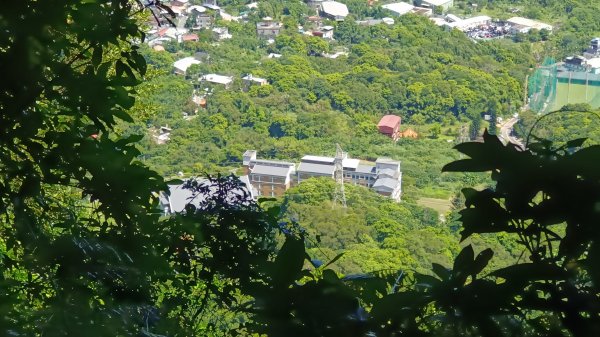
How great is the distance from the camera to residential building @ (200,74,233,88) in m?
10.1

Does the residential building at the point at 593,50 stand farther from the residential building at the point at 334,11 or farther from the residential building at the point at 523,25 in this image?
the residential building at the point at 334,11

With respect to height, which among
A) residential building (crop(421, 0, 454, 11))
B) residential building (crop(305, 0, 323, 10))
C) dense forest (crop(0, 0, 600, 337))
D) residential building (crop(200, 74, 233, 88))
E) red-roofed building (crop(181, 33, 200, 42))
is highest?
dense forest (crop(0, 0, 600, 337))

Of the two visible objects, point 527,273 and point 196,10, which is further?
point 196,10

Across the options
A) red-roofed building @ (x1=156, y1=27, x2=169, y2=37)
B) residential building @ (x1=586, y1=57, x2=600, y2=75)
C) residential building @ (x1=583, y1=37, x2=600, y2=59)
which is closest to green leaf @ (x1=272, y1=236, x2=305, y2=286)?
residential building @ (x1=586, y1=57, x2=600, y2=75)

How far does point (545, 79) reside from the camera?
8945mm

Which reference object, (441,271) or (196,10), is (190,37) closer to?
(196,10)

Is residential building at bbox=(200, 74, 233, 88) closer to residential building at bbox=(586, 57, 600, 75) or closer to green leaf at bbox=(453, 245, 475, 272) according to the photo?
residential building at bbox=(586, 57, 600, 75)

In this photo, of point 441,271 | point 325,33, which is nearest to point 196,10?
point 325,33

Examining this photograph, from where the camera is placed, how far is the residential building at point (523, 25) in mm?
12695

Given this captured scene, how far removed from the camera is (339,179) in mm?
6410

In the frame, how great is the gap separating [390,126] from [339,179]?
2555 mm

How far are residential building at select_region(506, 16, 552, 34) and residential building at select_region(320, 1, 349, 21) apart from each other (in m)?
2.74

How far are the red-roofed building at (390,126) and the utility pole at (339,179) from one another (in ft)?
2.81

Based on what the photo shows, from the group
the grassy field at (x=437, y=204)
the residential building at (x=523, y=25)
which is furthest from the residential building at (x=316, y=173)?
the residential building at (x=523, y=25)
